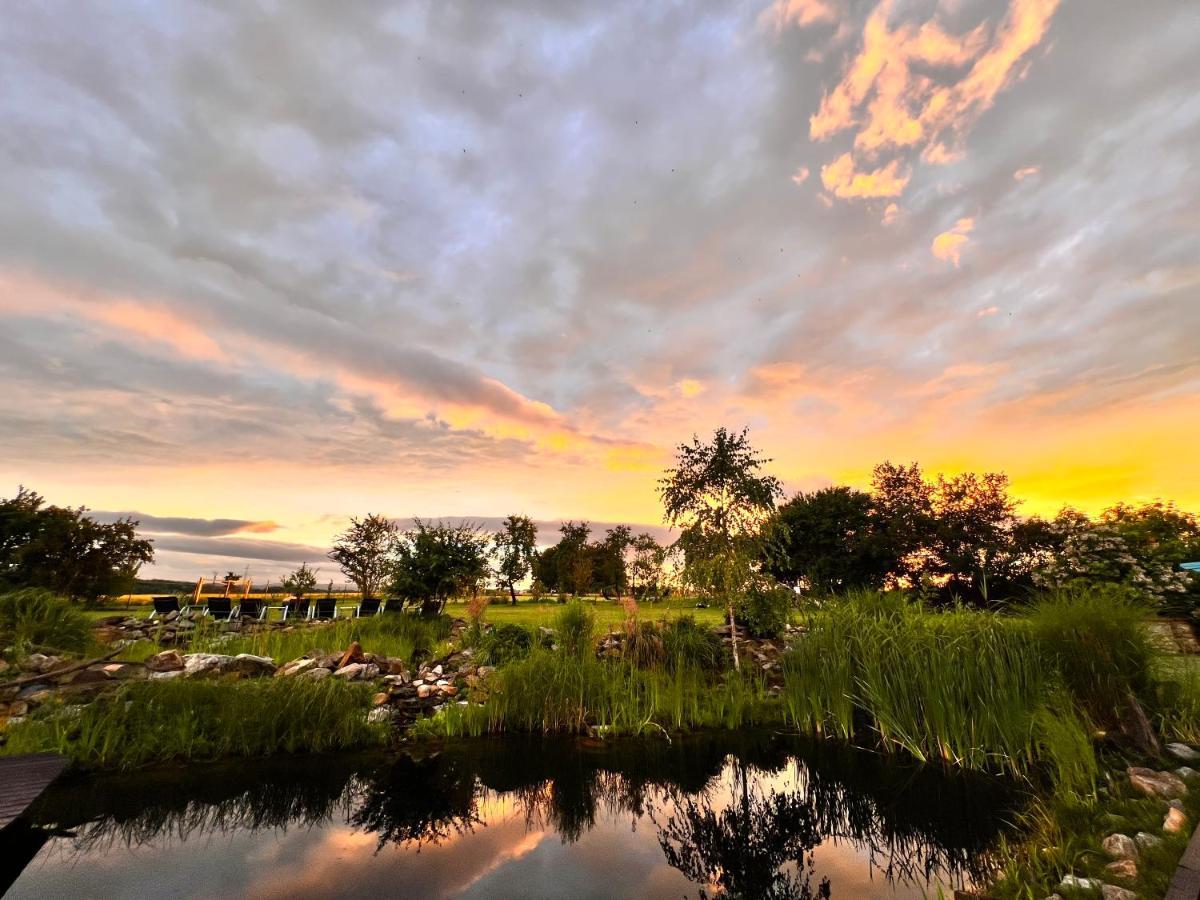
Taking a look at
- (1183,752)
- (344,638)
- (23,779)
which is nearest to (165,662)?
(344,638)

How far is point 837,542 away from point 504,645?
946 inches

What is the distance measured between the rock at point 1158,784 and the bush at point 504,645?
28.8ft

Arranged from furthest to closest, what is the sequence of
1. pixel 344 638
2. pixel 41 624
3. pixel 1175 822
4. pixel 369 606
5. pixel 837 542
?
pixel 837 542 → pixel 369 606 → pixel 344 638 → pixel 41 624 → pixel 1175 822

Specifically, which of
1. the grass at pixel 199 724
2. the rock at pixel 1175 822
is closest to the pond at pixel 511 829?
the grass at pixel 199 724

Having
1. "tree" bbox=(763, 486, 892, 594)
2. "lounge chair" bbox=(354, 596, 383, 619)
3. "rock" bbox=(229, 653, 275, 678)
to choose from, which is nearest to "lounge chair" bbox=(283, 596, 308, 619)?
"lounge chair" bbox=(354, 596, 383, 619)

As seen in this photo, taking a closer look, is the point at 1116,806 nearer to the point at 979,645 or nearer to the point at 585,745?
the point at 979,645

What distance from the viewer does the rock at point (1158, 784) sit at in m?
4.66

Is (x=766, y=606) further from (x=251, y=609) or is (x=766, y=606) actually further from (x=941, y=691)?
(x=251, y=609)

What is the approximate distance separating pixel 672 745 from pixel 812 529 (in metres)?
25.4

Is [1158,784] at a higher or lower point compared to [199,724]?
higher

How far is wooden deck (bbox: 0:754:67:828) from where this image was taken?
4180mm

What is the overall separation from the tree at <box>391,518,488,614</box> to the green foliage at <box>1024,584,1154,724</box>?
1438 centimetres

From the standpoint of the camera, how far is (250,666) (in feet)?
31.0

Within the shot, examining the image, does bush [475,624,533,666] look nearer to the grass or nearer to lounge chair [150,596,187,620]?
the grass
